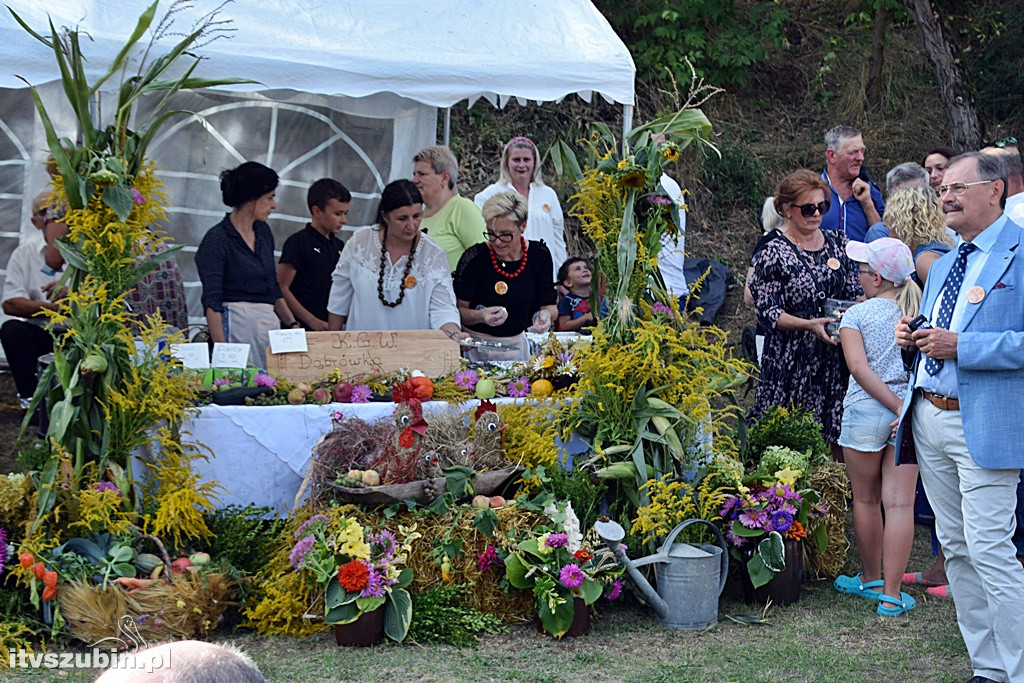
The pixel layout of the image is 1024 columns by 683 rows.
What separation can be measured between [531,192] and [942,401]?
14.2 feet

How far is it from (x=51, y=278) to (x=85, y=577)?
3.14 meters

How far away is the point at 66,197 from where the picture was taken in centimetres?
408

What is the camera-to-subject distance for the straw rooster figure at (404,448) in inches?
170

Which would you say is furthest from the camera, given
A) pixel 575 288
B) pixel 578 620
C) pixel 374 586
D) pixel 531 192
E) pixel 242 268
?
pixel 531 192

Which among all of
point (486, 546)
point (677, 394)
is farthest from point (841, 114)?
point (486, 546)

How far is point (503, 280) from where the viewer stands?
19.5 ft

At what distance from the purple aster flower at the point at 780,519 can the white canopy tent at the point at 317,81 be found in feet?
9.38

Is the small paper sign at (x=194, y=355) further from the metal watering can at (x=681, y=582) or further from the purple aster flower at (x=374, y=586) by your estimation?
the metal watering can at (x=681, y=582)

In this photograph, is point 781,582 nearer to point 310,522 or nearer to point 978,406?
point 978,406

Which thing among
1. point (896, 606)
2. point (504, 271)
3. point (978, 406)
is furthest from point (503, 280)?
point (978, 406)

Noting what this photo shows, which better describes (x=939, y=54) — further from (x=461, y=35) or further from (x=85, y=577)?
(x=85, y=577)

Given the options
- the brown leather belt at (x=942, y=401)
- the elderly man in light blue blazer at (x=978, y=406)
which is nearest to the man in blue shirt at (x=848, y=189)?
the elderly man in light blue blazer at (x=978, y=406)

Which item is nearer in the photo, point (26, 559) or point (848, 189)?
point (26, 559)

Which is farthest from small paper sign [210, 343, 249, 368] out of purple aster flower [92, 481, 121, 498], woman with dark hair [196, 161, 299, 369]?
purple aster flower [92, 481, 121, 498]
